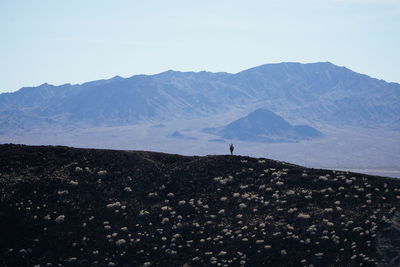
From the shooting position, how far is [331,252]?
1508 inches

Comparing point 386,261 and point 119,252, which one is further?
point 119,252

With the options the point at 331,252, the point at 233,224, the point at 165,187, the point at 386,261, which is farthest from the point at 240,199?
the point at 386,261

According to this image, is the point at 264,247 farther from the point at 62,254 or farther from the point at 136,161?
the point at 136,161

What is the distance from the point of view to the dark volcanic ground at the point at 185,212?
130ft

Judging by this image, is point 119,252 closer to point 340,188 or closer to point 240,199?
point 240,199

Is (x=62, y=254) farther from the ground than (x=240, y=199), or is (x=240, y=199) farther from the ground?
(x=240, y=199)

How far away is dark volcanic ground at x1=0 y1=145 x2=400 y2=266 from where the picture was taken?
39.7 metres

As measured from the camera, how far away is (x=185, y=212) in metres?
47.8

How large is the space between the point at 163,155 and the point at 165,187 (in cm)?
957

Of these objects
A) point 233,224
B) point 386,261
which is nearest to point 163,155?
point 233,224

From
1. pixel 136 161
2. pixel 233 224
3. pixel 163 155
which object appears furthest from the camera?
pixel 163 155

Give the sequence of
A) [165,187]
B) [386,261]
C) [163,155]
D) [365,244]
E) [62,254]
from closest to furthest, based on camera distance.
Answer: [386,261] → [365,244] → [62,254] → [165,187] → [163,155]

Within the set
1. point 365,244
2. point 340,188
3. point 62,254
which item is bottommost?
point 62,254

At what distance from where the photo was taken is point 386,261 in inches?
1411
